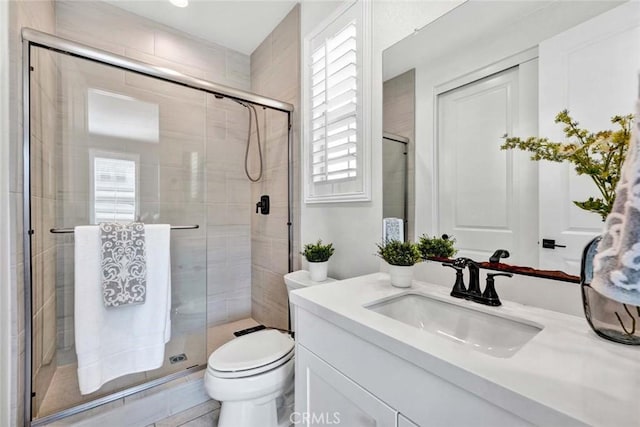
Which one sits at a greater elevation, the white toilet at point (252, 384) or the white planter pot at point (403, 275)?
the white planter pot at point (403, 275)

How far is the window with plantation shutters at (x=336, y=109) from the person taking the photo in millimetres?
1406

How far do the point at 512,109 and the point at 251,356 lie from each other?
142cm

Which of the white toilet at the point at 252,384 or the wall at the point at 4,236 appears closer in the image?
the wall at the point at 4,236

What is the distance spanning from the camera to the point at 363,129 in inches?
54.4

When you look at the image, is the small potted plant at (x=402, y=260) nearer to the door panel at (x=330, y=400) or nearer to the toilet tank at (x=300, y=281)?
the door panel at (x=330, y=400)

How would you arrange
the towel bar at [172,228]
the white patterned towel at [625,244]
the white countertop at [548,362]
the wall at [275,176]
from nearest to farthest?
the white patterned towel at [625,244]
the white countertop at [548,362]
the towel bar at [172,228]
the wall at [275,176]

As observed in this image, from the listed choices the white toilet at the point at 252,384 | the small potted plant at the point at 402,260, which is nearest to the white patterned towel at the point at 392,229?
the small potted plant at the point at 402,260

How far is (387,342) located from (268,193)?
170 centimetres

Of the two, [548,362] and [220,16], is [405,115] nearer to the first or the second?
[548,362]

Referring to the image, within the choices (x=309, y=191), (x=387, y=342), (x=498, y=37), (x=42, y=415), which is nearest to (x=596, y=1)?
(x=498, y=37)

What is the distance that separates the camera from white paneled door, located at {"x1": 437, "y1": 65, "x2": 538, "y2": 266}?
0.85m

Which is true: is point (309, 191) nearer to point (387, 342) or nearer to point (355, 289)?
point (355, 289)

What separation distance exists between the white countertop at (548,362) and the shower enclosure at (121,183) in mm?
1283

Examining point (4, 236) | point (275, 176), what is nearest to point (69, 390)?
point (4, 236)
